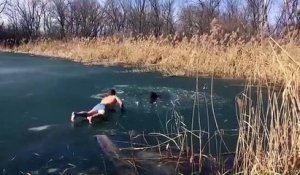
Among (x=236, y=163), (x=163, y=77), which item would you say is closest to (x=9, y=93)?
(x=163, y=77)

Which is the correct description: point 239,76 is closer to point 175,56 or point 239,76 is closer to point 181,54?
point 181,54

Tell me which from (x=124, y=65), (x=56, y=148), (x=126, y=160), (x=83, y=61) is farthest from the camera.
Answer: (x=83, y=61)

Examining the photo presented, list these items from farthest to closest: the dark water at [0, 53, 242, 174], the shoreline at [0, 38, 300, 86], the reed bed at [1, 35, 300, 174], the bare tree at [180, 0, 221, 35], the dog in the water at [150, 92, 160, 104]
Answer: the bare tree at [180, 0, 221, 35] → the shoreline at [0, 38, 300, 86] → the dog in the water at [150, 92, 160, 104] → the dark water at [0, 53, 242, 174] → the reed bed at [1, 35, 300, 174]

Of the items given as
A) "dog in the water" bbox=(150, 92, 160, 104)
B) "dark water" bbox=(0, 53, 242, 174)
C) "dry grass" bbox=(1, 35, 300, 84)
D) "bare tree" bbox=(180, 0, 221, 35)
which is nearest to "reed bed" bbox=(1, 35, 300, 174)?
"dry grass" bbox=(1, 35, 300, 84)

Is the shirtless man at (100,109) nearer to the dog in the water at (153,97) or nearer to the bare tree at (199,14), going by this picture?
the dog in the water at (153,97)

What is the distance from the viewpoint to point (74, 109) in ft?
20.2

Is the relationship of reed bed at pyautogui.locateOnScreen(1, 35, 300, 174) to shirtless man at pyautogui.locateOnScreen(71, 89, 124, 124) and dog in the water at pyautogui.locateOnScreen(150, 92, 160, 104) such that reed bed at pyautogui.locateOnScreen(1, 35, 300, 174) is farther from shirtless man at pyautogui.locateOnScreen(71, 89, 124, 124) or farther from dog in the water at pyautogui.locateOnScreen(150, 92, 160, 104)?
shirtless man at pyautogui.locateOnScreen(71, 89, 124, 124)

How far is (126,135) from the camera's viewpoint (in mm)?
4910

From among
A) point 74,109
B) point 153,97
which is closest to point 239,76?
point 153,97

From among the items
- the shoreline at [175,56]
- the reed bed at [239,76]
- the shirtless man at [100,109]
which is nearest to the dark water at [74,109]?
the shirtless man at [100,109]

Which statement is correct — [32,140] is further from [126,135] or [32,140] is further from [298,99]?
[298,99]

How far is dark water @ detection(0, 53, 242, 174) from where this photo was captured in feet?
13.5

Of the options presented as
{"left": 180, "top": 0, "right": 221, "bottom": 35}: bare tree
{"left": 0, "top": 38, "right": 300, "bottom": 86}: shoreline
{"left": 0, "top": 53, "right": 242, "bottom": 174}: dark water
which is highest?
{"left": 180, "top": 0, "right": 221, "bottom": 35}: bare tree

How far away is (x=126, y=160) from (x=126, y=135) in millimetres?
901
